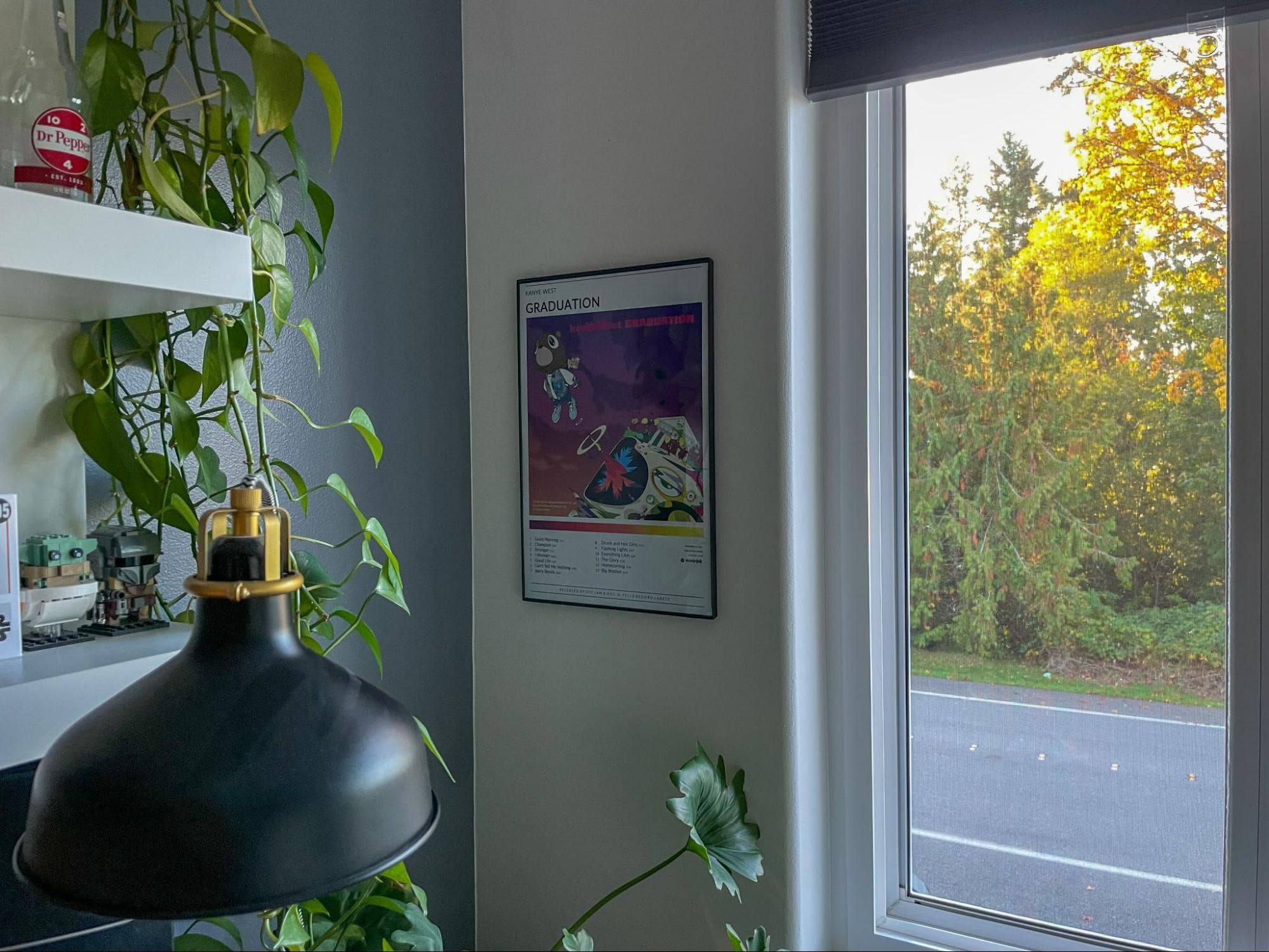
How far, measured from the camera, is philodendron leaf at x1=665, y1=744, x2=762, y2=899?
1322 mm

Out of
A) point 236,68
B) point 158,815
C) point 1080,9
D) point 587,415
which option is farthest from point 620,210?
point 158,815

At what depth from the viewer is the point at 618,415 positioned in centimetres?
162

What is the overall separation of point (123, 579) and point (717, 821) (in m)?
0.85

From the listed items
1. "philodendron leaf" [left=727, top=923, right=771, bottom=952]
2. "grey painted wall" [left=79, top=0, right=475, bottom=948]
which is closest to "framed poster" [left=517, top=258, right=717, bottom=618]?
"grey painted wall" [left=79, top=0, right=475, bottom=948]

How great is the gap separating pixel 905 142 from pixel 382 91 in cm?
86

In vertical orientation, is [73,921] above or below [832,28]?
below

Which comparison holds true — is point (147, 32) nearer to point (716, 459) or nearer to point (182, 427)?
point (182, 427)

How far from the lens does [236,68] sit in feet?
4.39

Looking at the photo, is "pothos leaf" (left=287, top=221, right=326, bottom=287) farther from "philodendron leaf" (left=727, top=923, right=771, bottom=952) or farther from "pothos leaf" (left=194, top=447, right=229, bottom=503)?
"philodendron leaf" (left=727, top=923, right=771, bottom=952)

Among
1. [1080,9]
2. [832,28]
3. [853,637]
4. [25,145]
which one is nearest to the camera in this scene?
[25,145]

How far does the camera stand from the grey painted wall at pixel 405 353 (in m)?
1.48

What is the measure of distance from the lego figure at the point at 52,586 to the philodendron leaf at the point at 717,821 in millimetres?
752

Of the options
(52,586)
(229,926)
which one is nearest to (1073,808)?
(229,926)

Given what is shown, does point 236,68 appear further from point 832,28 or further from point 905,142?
point 905,142
